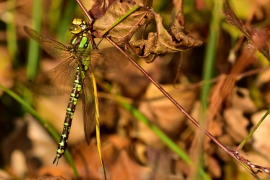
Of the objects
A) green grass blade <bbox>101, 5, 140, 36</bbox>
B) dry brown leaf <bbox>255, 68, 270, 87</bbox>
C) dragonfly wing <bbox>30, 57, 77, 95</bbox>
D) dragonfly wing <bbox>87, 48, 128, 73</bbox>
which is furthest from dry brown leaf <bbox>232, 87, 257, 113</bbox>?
green grass blade <bbox>101, 5, 140, 36</bbox>

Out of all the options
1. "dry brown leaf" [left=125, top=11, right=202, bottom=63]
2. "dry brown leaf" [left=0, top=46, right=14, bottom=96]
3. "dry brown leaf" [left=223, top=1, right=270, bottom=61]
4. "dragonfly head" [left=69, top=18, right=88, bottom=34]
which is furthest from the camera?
"dry brown leaf" [left=0, top=46, right=14, bottom=96]

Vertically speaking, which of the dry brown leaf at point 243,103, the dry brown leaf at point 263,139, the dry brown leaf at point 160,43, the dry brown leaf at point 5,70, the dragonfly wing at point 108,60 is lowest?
the dry brown leaf at point 263,139

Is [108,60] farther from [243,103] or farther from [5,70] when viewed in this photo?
[5,70]

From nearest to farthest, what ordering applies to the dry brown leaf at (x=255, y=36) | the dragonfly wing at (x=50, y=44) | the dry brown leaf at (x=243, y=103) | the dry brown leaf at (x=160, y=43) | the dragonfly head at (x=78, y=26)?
the dry brown leaf at (x=255, y=36) → the dry brown leaf at (x=160, y=43) → the dragonfly head at (x=78, y=26) → the dragonfly wing at (x=50, y=44) → the dry brown leaf at (x=243, y=103)

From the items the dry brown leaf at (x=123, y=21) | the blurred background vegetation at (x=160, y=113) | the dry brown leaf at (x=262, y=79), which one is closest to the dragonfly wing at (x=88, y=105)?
the blurred background vegetation at (x=160, y=113)

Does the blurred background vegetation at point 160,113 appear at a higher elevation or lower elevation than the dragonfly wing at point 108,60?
lower

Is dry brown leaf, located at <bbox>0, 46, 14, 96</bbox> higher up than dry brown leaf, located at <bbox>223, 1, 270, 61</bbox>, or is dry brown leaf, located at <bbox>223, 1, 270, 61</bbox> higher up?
dry brown leaf, located at <bbox>223, 1, 270, 61</bbox>

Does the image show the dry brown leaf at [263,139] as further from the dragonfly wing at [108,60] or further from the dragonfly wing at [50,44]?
the dragonfly wing at [50,44]

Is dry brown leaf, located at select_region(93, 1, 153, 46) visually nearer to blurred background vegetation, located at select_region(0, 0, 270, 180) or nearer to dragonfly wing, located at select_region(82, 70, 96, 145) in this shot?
dragonfly wing, located at select_region(82, 70, 96, 145)
